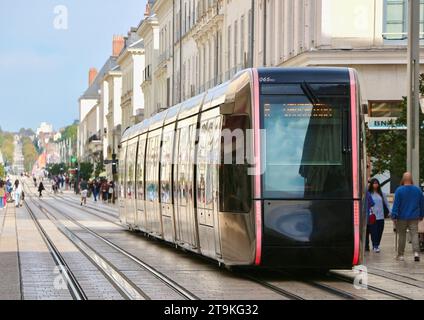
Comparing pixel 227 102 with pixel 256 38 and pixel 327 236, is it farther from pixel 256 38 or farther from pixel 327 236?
pixel 256 38

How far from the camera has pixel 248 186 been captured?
18.5m

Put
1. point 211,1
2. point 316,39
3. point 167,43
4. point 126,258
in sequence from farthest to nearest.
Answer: point 167,43 < point 211,1 < point 316,39 < point 126,258

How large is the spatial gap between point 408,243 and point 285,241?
39.9 ft

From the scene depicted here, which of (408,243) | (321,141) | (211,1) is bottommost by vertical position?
(408,243)

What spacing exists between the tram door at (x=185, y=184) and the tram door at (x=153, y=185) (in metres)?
3.04

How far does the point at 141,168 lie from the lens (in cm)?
3155

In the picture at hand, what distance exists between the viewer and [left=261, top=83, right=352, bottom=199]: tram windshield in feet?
60.4

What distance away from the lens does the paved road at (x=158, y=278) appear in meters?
16.4

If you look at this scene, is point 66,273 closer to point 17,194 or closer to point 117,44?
point 17,194

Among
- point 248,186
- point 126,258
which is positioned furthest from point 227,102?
point 126,258

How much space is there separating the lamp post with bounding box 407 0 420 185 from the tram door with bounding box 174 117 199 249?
16.3 ft

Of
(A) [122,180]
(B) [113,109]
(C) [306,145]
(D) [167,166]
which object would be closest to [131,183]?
(A) [122,180]

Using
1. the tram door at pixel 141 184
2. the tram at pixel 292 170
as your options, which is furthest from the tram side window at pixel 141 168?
the tram at pixel 292 170

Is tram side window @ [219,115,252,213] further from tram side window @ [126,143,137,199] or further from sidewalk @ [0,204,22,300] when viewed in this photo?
tram side window @ [126,143,137,199]
